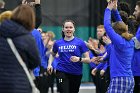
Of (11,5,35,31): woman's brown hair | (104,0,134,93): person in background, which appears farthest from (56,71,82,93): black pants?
(11,5,35,31): woman's brown hair

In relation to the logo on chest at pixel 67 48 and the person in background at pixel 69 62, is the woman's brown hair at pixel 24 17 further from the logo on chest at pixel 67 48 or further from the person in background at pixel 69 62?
the logo on chest at pixel 67 48

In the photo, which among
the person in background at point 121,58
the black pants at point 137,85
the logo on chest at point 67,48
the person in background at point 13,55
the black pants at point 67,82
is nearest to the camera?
the person in background at point 13,55

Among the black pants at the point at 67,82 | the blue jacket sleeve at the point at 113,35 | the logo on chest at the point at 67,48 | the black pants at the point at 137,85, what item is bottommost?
the black pants at the point at 67,82

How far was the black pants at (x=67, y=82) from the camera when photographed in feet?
38.2

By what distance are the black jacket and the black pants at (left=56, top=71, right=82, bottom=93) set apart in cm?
432

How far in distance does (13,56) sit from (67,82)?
449cm

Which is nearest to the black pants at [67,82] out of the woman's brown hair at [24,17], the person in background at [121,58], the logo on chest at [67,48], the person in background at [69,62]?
the person in background at [69,62]

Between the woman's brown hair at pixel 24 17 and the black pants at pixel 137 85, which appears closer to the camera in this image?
the woman's brown hair at pixel 24 17

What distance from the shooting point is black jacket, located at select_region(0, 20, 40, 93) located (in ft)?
23.9

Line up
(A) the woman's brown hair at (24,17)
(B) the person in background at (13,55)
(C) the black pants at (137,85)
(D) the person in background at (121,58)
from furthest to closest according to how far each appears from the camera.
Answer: (C) the black pants at (137,85) → (D) the person in background at (121,58) → (A) the woman's brown hair at (24,17) → (B) the person in background at (13,55)

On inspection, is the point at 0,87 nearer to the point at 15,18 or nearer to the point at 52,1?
the point at 15,18

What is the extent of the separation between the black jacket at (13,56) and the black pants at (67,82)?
4.32 metres

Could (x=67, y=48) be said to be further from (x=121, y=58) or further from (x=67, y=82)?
(x=121, y=58)

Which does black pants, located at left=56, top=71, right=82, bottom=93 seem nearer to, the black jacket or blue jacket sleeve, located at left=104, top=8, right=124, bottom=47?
blue jacket sleeve, located at left=104, top=8, right=124, bottom=47
